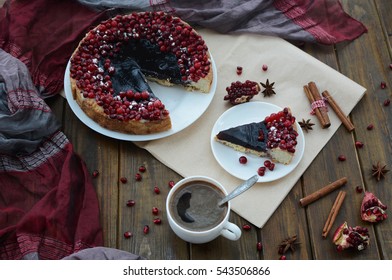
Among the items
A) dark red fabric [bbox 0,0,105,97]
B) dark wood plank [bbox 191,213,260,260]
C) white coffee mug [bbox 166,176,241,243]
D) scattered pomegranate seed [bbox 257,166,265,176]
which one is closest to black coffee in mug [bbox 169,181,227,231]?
white coffee mug [bbox 166,176,241,243]

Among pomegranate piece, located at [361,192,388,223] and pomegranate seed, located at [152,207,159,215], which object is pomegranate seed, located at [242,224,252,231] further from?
pomegranate piece, located at [361,192,388,223]

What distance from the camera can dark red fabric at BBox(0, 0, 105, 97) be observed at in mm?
2822

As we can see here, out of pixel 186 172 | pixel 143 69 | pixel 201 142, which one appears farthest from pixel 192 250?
pixel 143 69

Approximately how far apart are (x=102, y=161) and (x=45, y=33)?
828mm

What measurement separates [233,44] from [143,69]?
533 mm

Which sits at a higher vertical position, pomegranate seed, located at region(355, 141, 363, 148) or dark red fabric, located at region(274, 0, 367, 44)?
dark red fabric, located at region(274, 0, 367, 44)

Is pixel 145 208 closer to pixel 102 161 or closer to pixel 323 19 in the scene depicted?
pixel 102 161

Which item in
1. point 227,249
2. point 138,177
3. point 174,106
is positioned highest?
point 174,106

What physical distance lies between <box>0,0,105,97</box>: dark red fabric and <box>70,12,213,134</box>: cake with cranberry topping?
18 centimetres

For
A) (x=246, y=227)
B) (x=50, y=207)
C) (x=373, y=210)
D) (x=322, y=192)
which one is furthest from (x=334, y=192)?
(x=50, y=207)

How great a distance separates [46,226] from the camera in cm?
234

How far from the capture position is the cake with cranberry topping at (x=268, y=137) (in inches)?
99.2

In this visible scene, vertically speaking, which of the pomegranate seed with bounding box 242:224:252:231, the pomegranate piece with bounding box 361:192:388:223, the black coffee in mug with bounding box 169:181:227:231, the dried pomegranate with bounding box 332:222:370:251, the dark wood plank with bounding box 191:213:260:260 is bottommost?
the dark wood plank with bounding box 191:213:260:260

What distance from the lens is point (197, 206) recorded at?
2.24m
